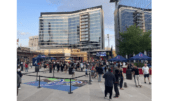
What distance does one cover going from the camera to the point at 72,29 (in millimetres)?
88750

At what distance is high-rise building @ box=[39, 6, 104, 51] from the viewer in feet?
272

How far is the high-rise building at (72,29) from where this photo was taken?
272ft
